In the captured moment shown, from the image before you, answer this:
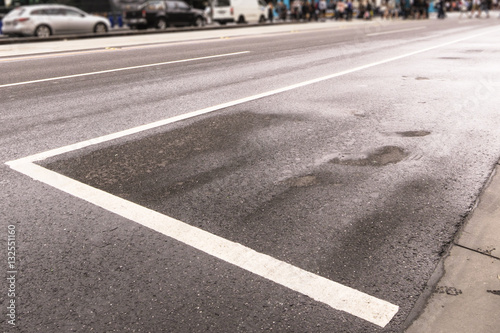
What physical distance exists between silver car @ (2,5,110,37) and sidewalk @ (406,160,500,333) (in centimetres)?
2066

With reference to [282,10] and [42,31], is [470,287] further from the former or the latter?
[282,10]

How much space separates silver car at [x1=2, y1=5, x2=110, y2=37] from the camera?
20.1m

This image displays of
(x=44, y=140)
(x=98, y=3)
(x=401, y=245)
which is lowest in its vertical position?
(x=401, y=245)

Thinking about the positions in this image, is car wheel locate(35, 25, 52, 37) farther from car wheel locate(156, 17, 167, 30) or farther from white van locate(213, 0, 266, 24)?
white van locate(213, 0, 266, 24)

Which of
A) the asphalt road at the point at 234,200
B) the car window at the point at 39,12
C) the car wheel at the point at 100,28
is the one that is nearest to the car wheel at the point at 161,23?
the car wheel at the point at 100,28

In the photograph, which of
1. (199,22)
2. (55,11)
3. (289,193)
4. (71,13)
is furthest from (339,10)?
(289,193)

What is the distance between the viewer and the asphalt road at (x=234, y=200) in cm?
249

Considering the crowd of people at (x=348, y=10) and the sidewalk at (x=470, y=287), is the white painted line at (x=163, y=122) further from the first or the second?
the crowd of people at (x=348, y=10)

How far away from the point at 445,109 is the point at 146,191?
462cm

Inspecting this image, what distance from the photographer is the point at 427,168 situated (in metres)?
4.43

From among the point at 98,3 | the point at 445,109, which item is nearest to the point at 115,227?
the point at 445,109

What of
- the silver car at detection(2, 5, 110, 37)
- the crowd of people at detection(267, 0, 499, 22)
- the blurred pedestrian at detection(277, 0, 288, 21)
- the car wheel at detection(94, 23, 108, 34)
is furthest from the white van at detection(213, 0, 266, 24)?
the silver car at detection(2, 5, 110, 37)

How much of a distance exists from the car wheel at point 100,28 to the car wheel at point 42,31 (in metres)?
2.49

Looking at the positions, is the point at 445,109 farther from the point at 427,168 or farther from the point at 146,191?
the point at 146,191
